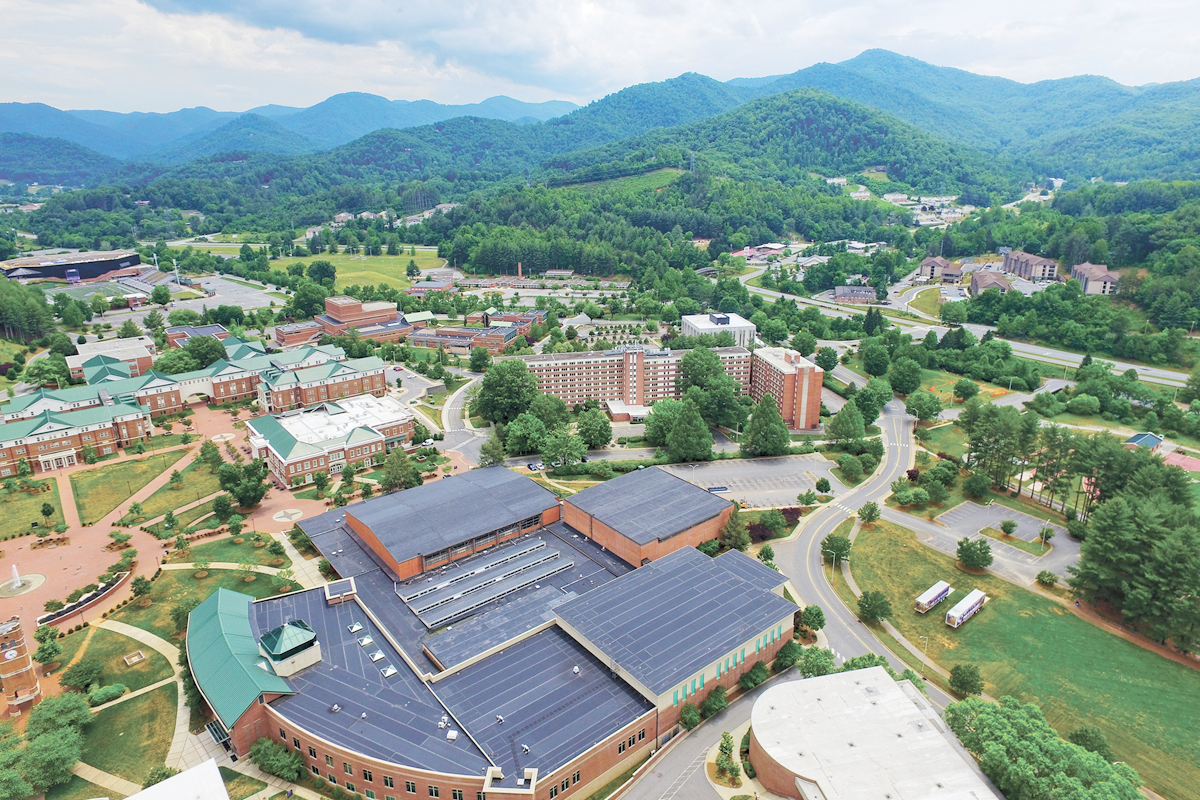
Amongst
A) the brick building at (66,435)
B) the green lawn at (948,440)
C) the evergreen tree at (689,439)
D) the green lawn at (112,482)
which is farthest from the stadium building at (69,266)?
the green lawn at (948,440)

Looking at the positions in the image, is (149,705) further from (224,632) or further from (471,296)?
Answer: (471,296)

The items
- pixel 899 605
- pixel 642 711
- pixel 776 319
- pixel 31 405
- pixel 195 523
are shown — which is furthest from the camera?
pixel 776 319

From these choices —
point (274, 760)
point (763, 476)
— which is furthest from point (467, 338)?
point (274, 760)

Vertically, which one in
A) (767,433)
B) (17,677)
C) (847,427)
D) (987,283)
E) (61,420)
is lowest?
(17,677)

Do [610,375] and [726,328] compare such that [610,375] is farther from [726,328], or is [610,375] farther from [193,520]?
[193,520]

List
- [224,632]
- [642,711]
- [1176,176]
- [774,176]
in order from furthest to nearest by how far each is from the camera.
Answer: [774,176] < [1176,176] < [224,632] < [642,711]

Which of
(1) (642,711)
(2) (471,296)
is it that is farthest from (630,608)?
(2) (471,296)
